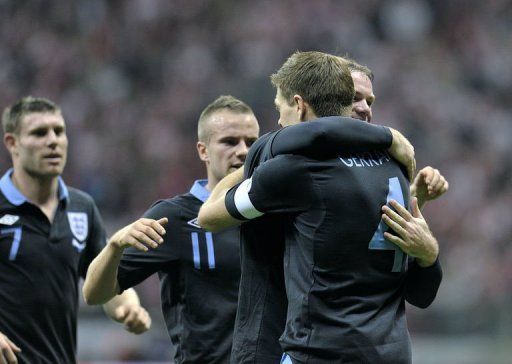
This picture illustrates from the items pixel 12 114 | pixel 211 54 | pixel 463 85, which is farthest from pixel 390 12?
pixel 12 114

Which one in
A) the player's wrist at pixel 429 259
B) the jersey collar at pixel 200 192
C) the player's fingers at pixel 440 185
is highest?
the player's fingers at pixel 440 185

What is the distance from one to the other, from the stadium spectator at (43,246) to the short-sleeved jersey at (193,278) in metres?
0.60

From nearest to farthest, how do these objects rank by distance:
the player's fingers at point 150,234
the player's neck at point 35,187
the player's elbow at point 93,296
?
1. the player's fingers at point 150,234
2. the player's elbow at point 93,296
3. the player's neck at point 35,187

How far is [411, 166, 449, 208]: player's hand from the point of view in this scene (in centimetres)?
405

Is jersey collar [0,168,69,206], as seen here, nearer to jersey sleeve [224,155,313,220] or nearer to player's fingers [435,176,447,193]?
jersey sleeve [224,155,313,220]

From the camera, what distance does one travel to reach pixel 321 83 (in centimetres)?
361

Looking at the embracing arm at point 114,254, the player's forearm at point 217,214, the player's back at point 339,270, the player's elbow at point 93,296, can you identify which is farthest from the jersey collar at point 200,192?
the player's back at point 339,270

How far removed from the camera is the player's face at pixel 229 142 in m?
4.78

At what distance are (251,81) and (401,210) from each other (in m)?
10.7

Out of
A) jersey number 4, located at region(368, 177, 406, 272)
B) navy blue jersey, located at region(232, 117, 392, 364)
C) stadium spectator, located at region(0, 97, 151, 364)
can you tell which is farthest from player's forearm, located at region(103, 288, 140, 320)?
jersey number 4, located at region(368, 177, 406, 272)

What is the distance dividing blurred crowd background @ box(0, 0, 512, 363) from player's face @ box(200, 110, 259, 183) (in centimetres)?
669

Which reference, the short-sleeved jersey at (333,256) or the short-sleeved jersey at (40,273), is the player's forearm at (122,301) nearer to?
the short-sleeved jersey at (40,273)

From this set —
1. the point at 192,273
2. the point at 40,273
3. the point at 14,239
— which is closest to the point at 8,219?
the point at 14,239

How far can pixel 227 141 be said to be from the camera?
4.82 m
